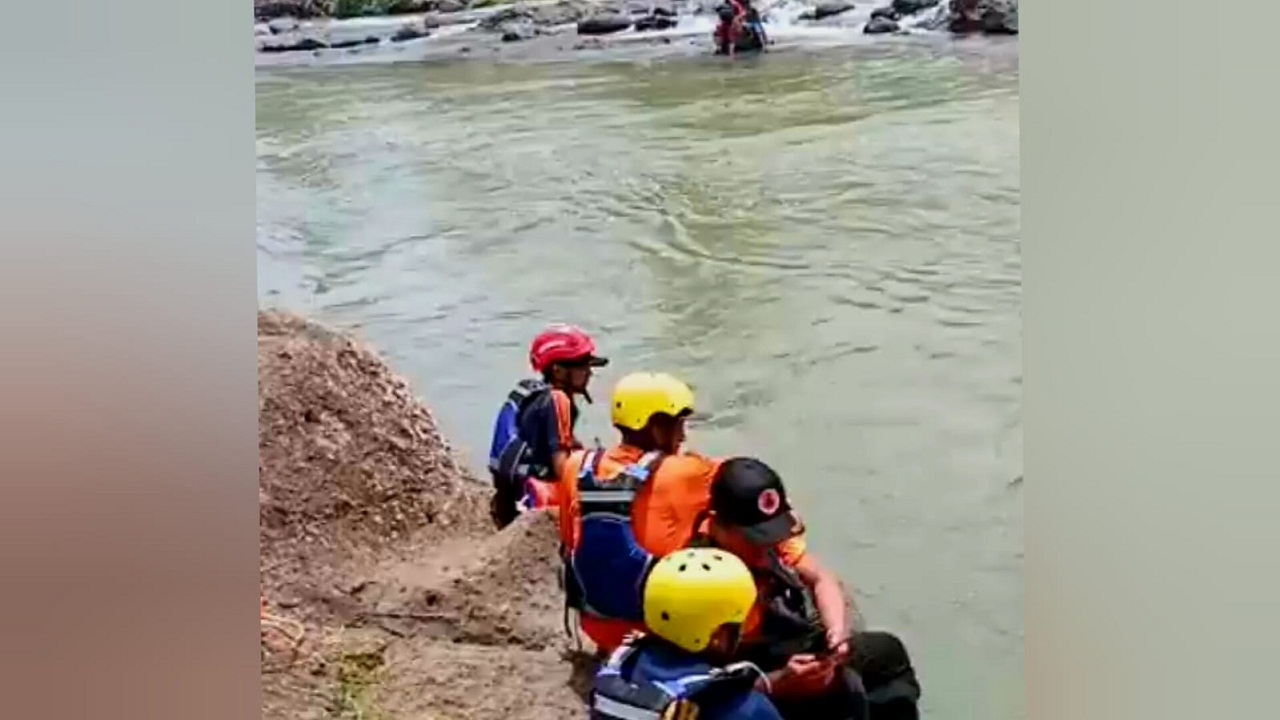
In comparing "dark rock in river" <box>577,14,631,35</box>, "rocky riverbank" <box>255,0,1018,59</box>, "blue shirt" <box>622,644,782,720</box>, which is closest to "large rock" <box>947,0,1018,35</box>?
"rocky riverbank" <box>255,0,1018,59</box>

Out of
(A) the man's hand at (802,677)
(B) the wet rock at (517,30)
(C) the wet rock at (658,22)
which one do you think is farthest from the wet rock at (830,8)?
(A) the man's hand at (802,677)

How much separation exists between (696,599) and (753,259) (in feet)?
1.04

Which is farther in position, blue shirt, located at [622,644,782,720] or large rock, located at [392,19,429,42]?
large rock, located at [392,19,429,42]

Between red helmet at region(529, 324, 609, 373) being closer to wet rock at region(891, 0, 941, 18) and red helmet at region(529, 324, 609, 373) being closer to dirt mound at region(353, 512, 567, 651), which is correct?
dirt mound at region(353, 512, 567, 651)

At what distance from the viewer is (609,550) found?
1.37m

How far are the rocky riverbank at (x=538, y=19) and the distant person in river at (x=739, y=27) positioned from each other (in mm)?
11

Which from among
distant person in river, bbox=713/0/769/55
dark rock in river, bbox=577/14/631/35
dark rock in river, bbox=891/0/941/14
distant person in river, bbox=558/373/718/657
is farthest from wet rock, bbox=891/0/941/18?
distant person in river, bbox=558/373/718/657

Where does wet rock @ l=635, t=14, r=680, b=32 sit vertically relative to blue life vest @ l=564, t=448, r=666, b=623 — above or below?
above

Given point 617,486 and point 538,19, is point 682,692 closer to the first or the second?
point 617,486

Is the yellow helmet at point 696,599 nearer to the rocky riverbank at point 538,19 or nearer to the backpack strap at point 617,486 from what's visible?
the backpack strap at point 617,486

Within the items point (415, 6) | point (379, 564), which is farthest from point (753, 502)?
point (415, 6)

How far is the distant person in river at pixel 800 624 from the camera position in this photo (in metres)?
1.33

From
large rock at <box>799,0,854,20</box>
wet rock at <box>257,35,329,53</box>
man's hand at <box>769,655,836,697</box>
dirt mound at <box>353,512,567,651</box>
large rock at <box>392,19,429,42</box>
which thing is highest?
large rock at <box>799,0,854,20</box>

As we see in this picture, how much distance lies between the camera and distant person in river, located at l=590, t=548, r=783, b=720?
128 centimetres
